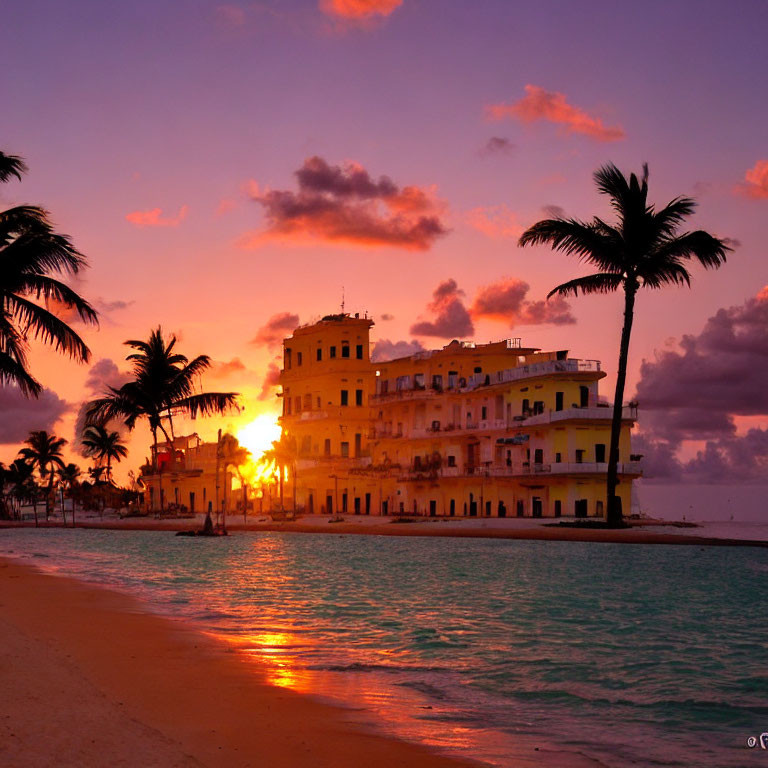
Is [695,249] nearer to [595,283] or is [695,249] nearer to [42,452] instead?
[595,283]

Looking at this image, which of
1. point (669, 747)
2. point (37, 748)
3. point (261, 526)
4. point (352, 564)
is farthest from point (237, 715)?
point (261, 526)

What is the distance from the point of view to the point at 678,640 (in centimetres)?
1667

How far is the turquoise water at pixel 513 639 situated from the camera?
940cm

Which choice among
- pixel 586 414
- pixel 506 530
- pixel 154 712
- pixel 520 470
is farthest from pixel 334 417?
pixel 154 712

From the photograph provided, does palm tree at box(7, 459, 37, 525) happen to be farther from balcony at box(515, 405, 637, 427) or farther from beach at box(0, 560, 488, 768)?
beach at box(0, 560, 488, 768)

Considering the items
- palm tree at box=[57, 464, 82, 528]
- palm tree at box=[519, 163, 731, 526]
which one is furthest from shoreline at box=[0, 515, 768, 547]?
palm tree at box=[57, 464, 82, 528]

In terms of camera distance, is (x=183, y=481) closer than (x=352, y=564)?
No

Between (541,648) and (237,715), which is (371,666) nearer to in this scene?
(541,648)

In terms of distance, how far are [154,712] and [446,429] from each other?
76.9 metres

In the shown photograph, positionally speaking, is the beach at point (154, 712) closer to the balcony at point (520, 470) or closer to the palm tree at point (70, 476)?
the balcony at point (520, 470)

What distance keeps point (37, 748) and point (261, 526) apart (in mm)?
65861

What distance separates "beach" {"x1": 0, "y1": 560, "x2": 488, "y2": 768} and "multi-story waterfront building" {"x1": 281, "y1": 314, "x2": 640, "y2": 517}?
60.9 meters

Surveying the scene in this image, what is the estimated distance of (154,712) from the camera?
8.34 metres

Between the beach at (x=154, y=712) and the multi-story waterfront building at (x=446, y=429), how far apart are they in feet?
200
